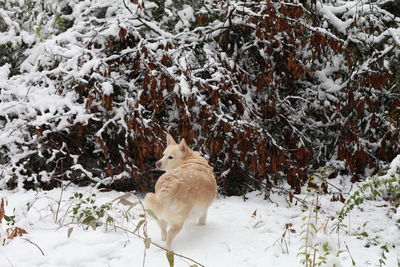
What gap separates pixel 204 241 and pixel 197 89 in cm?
229

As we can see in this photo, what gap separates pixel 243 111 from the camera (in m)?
5.89

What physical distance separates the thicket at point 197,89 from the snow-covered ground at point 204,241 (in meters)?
0.99

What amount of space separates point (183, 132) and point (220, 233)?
1.80 meters

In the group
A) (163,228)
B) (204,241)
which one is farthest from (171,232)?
(204,241)

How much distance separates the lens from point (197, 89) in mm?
5543

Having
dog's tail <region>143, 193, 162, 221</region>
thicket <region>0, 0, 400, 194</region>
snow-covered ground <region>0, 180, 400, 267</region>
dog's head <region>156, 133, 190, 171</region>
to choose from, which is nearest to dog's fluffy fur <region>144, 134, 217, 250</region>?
dog's tail <region>143, 193, 162, 221</region>

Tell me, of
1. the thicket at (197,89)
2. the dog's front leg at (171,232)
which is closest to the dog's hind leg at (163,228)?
the dog's front leg at (171,232)

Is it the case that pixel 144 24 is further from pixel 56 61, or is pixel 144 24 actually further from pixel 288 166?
pixel 288 166

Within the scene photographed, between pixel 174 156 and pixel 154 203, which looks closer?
pixel 154 203

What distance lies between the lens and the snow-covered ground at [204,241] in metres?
3.39

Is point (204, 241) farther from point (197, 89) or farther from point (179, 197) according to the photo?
point (197, 89)

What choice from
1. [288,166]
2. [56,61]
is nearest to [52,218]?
[56,61]

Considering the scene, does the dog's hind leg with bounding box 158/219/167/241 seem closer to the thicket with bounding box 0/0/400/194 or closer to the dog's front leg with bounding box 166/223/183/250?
the dog's front leg with bounding box 166/223/183/250

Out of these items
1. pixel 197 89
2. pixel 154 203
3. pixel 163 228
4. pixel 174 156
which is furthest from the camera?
pixel 197 89
